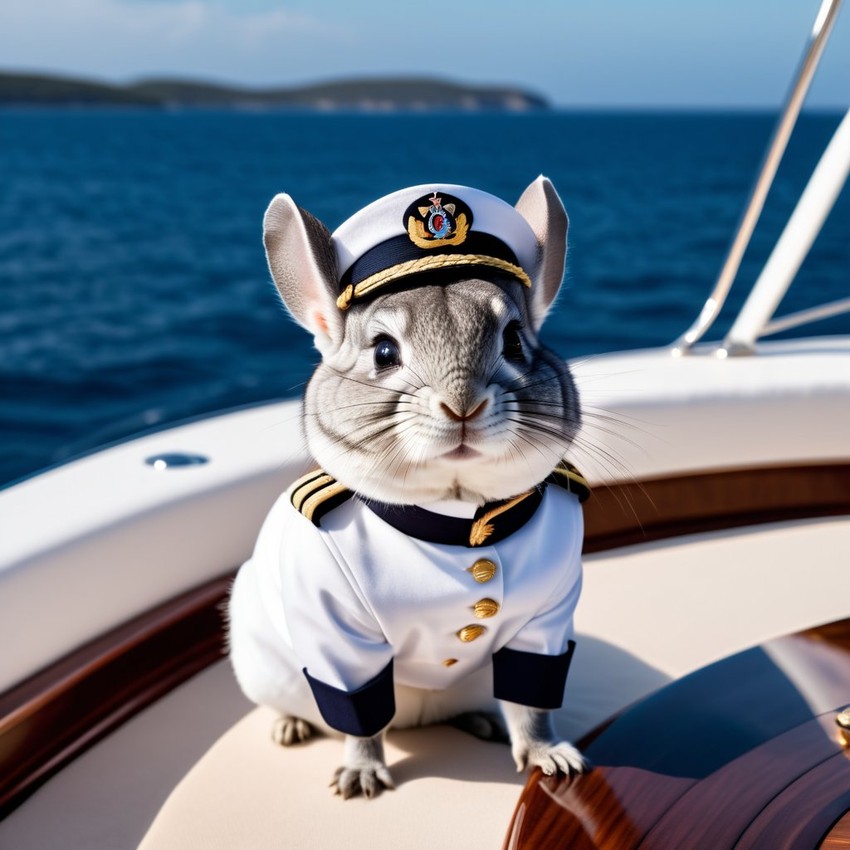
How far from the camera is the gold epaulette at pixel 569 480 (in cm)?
153

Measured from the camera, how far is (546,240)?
1.47 meters

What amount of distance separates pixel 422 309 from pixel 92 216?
1240 inches

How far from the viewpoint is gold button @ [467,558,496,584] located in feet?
4.69

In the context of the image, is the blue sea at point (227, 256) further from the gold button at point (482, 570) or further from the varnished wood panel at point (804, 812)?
the varnished wood panel at point (804, 812)

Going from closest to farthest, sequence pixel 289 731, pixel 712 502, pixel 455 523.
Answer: pixel 455 523 → pixel 289 731 → pixel 712 502

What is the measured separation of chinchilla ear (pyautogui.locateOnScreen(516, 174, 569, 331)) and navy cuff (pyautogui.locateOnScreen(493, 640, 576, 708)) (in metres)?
0.46

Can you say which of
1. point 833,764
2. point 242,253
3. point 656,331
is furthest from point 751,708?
point 242,253

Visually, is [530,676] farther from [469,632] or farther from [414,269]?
[414,269]

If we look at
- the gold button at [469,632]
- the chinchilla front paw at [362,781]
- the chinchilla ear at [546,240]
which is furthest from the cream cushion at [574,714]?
the chinchilla ear at [546,240]

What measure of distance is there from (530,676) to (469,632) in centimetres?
14

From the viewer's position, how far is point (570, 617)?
1578 mm

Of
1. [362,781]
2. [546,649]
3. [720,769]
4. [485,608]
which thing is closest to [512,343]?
[485,608]

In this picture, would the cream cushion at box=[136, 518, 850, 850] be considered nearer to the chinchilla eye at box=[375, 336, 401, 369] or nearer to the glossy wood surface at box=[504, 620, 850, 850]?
the glossy wood surface at box=[504, 620, 850, 850]

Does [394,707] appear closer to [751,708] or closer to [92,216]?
[751,708]
